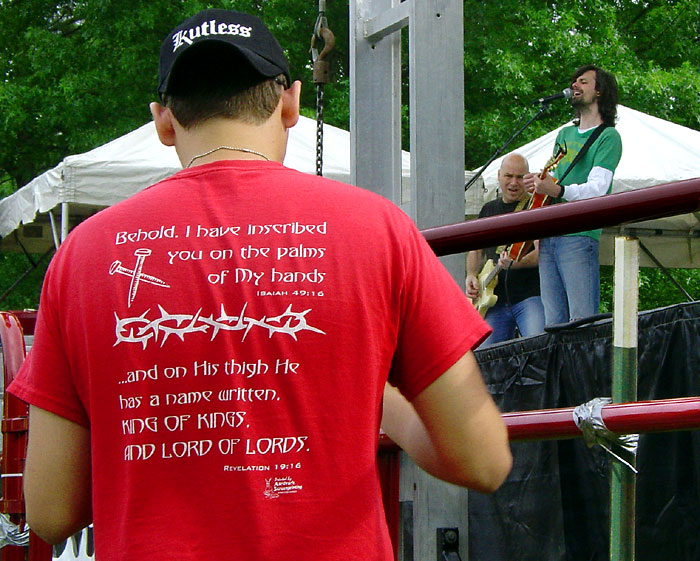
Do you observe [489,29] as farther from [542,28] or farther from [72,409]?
[72,409]

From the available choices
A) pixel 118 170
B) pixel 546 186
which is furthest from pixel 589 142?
pixel 118 170

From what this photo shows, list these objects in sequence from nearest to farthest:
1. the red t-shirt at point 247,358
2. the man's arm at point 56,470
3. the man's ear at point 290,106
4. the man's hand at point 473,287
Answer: the red t-shirt at point 247,358
the man's arm at point 56,470
the man's ear at point 290,106
the man's hand at point 473,287

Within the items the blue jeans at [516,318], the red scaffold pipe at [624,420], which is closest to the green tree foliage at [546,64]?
the blue jeans at [516,318]

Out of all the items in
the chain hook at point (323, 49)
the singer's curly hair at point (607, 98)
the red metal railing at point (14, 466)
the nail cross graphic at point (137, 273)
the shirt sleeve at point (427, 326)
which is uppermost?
the singer's curly hair at point (607, 98)

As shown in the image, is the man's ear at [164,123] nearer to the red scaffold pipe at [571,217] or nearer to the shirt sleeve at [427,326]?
the shirt sleeve at [427,326]

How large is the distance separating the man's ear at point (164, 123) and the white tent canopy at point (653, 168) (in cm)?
711

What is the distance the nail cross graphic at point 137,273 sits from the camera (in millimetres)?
1291

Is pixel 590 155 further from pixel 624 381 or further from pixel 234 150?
pixel 234 150

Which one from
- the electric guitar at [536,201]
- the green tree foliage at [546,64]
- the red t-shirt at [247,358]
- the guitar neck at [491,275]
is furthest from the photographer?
the green tree foliage at [546,64]

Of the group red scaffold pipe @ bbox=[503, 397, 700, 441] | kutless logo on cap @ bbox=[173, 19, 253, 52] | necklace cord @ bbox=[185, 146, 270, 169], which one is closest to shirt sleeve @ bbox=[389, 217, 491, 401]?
necklace cord @ bbox=[185, 146, 270, 169]

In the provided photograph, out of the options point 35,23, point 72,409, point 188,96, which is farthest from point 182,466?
point 35,23

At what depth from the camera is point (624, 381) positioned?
184 cm

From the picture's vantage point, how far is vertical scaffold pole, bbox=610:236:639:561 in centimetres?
184

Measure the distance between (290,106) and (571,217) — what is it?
64 cm
